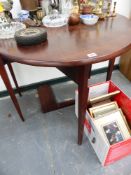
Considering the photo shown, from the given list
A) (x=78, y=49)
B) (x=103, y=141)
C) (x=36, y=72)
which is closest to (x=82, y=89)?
(x=78, y=49)

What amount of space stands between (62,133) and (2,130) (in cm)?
47

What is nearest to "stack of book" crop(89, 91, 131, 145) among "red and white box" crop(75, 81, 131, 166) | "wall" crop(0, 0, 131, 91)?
"red and white box" crop(75, 81, 131, 166)

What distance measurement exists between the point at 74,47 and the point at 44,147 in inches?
29.5

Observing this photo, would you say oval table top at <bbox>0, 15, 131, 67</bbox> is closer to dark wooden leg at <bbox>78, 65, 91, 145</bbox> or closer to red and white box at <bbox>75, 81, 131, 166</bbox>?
dark wooden leg at <bbox>78, 65, 91, 145</bbox>

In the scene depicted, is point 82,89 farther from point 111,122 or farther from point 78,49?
point 111,122

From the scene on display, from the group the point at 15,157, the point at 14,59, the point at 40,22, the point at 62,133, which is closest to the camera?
the point at 14,59

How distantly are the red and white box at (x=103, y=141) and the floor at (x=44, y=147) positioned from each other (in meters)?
0.07

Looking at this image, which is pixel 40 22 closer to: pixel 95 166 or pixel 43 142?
pixel 43 142

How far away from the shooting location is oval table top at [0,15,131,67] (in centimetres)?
65

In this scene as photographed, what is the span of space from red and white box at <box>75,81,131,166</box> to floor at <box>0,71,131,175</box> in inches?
2.9

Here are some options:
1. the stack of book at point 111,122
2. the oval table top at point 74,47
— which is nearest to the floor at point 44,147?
the stack of book at point 111,122

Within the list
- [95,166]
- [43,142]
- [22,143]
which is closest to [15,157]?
[22,143]

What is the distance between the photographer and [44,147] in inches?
44.1

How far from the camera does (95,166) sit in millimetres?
1009
